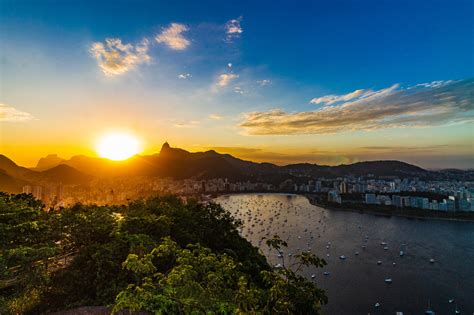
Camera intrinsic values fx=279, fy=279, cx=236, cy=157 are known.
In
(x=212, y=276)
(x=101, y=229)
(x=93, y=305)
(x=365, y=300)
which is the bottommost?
(x=365, y=300)

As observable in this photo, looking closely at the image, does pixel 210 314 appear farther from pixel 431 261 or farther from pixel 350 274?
pixel 431 261

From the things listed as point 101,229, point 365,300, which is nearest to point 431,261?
point 365,300

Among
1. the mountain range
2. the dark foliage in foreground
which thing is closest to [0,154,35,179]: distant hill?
the mountain range

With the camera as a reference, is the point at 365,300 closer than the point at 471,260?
Yes

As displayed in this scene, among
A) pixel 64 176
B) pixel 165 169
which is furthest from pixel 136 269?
pixel 165 169

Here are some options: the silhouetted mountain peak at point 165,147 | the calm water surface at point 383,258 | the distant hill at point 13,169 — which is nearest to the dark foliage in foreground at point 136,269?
the calm water surface at point 383,258

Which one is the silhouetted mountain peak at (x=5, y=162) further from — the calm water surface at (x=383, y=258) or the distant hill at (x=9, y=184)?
the calm water surface at (x=383, y=258)

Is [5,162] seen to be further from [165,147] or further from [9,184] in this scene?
[165,147]
